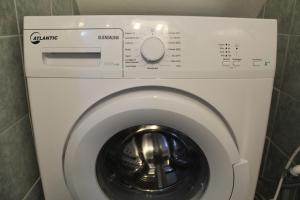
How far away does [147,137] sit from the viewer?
80 centimetres

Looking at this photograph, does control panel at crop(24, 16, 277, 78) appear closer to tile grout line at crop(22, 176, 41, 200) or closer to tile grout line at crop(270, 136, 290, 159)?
tile grout line at crop(22, 176, 41, 200)

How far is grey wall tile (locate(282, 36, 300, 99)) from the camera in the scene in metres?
0.84

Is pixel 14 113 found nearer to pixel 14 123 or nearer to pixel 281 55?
pixel 14 123

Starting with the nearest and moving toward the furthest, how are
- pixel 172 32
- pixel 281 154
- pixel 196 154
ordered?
pixel 172 32 → pixel 196 154 → pixel 281 154

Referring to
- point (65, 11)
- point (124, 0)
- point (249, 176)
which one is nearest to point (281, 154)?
point (249, 176)

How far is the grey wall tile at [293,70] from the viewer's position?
84cm

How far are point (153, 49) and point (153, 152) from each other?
37cm

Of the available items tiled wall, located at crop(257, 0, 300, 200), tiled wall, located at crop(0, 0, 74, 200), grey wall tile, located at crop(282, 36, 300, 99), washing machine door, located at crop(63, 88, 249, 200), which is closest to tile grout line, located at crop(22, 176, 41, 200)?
tiled wall, located at crop(0, 0, 74, 200)

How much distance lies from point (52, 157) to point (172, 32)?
465mm

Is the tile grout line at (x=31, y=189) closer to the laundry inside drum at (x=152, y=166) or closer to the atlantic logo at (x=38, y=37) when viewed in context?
the laundry inside drum at (x=152, y=166)

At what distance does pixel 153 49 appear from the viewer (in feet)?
1.94

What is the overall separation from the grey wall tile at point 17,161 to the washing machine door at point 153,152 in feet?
0.44

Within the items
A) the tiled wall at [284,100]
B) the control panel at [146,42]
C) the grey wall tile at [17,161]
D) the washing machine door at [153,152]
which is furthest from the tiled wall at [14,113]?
the tiled wall at [284,100]

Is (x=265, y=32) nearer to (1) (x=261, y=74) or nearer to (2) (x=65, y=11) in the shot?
(1) (x=261, y=74)
